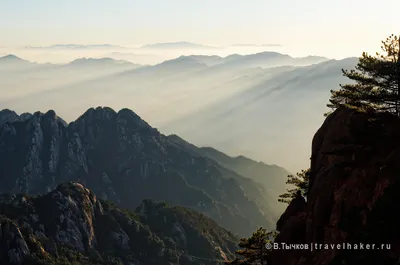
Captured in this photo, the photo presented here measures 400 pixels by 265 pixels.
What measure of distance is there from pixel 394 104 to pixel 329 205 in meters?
14.2

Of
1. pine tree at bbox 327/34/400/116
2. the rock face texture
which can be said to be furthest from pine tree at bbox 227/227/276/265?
pine tree at bbox 327/34/400/116

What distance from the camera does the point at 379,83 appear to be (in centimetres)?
4656

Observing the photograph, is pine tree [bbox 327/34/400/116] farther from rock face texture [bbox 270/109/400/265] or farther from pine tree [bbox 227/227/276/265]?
pine tree [bbox 227/227/276/265]

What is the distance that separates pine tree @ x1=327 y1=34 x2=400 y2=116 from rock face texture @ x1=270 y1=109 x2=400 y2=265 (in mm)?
1902

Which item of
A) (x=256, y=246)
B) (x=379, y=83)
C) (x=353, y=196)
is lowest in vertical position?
(x=256, y=246)

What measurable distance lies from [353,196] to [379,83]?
49.7 feet

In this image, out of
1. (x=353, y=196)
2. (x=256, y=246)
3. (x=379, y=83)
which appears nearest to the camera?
(x=353, y=196)

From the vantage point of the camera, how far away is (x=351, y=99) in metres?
50.8

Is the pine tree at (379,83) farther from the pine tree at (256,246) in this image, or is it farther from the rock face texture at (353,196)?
the pine tree at (256,246)

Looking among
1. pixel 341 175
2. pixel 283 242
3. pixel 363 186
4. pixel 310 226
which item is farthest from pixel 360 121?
pixel 283 242

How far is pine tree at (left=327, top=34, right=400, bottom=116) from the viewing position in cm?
4509

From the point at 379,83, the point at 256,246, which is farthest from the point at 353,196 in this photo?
the point at 256,246

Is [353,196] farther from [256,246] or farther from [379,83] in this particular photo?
[256,246]

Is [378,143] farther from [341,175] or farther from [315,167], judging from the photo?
[315,167]
